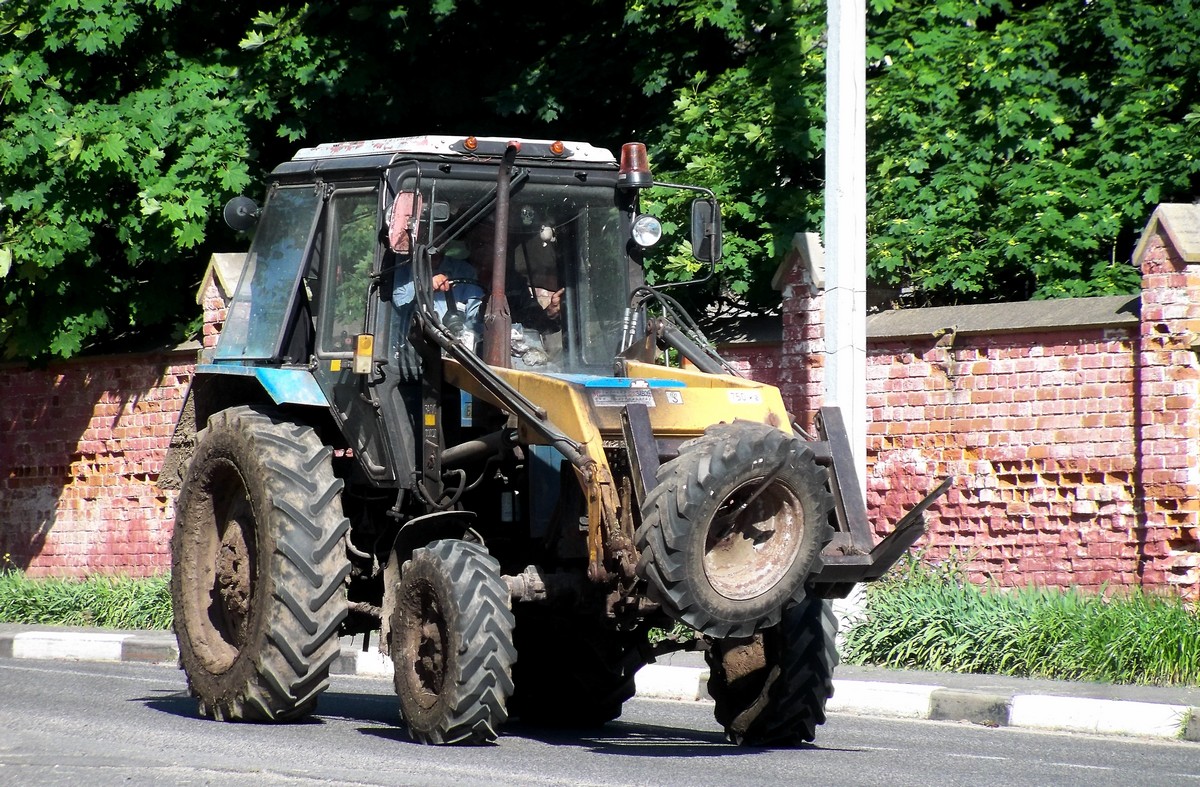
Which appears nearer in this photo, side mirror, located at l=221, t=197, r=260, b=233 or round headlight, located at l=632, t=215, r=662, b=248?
round headlight, located at l=632, t=215, r=662, b=248

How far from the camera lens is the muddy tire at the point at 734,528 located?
726cm

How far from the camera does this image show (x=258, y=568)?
8836mm

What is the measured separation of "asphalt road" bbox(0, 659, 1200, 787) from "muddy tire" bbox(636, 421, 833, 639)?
68cm

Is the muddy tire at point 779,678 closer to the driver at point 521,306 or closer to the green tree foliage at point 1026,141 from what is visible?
the driver at point 521,306

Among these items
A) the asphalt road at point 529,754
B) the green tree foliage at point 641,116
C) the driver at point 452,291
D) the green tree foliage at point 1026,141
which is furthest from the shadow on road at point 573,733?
the green tree foliage at point 1026,141

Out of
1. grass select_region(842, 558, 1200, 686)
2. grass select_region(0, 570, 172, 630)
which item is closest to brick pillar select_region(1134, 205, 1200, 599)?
grass select_region(842, 558, 1200, 686)

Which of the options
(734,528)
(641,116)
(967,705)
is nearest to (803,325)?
(641,116)

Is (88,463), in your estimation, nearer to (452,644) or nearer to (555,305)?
(555,305)

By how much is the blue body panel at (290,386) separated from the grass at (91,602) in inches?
285

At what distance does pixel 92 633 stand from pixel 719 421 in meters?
8.72

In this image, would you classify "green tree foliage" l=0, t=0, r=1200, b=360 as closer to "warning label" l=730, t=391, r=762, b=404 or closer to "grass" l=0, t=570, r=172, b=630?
"grass" l=0, t=570, r=172, b=630

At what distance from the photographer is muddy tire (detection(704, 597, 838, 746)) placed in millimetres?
8266

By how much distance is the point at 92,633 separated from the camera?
49.7 feet

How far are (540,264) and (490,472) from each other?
1.09 m
